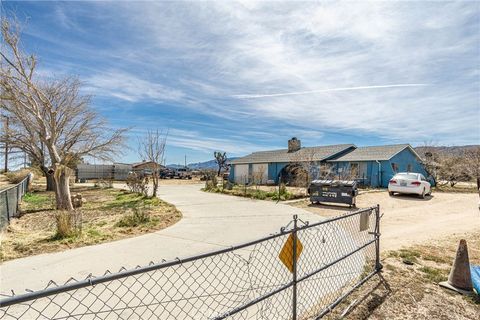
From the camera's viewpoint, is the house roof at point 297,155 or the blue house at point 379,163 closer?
the blue house at point 379,163

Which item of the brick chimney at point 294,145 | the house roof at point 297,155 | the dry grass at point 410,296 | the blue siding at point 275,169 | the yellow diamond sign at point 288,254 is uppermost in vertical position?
the brick chimney at point 294,145

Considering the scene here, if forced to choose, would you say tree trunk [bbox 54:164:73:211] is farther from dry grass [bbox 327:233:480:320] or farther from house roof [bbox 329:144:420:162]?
house roof [bbox 329:144:420:162]

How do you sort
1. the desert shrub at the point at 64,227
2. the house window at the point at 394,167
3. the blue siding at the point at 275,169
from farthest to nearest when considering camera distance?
1. the blue siding at the point at 275,169
2. the house window at the point at 394,167
3. the desert shrub at the point at 64,227

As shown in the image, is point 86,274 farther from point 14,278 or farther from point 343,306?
point 343,306

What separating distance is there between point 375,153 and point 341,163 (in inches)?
122

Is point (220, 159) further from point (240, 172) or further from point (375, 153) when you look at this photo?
point (375, 153)

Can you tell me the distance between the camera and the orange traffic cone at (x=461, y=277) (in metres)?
4.29

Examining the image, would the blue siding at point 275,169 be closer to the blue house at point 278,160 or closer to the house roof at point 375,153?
the blue house at point 278,160

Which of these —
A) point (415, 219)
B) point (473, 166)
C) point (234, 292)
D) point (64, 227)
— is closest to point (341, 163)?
point (473, 166)

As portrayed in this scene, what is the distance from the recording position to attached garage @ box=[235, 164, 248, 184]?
34.9m

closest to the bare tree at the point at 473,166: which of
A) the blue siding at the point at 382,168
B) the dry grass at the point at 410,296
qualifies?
the blue siding at the point at 382,168

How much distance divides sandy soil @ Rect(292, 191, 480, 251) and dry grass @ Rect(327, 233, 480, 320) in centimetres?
125

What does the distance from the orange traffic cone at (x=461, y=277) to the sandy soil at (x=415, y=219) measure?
2157 millimetres

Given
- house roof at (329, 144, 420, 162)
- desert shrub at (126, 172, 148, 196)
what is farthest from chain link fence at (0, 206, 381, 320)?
house roof at (329, 144, 420, 162)
